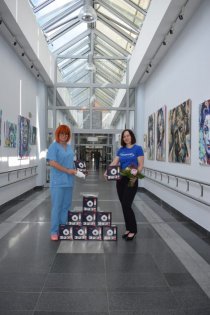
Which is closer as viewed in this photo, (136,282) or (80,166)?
(136,282)

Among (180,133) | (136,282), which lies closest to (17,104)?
(180,133)

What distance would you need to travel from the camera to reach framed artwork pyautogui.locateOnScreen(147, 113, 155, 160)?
943 cm

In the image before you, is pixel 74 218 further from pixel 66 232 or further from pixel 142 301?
pixel 142 301

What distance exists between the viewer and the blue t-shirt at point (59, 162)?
4.58m

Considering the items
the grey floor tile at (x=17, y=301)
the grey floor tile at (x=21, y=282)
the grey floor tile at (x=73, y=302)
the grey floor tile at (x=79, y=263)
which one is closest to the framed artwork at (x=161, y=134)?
the grey floor tile at (x=79, y=263)

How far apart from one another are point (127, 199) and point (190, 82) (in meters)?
2.60

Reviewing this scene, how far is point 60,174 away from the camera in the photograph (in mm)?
4586

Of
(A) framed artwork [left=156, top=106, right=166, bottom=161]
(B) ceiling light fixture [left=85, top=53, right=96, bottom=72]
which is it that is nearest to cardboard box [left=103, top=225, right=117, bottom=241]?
(A) framed artwork [left=156, top=106, right=166, bottom=161]

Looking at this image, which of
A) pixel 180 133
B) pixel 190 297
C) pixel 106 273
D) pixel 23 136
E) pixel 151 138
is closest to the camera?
pixel 190 297

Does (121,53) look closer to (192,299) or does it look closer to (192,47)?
(192,47)

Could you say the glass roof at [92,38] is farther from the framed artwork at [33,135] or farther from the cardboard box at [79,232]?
the cardboard box at [79,232]

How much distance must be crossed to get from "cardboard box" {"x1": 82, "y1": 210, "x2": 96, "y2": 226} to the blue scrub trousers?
0.26 m

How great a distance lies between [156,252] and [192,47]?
363 centimetres

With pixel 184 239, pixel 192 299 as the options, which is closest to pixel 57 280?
pixel 192 299
